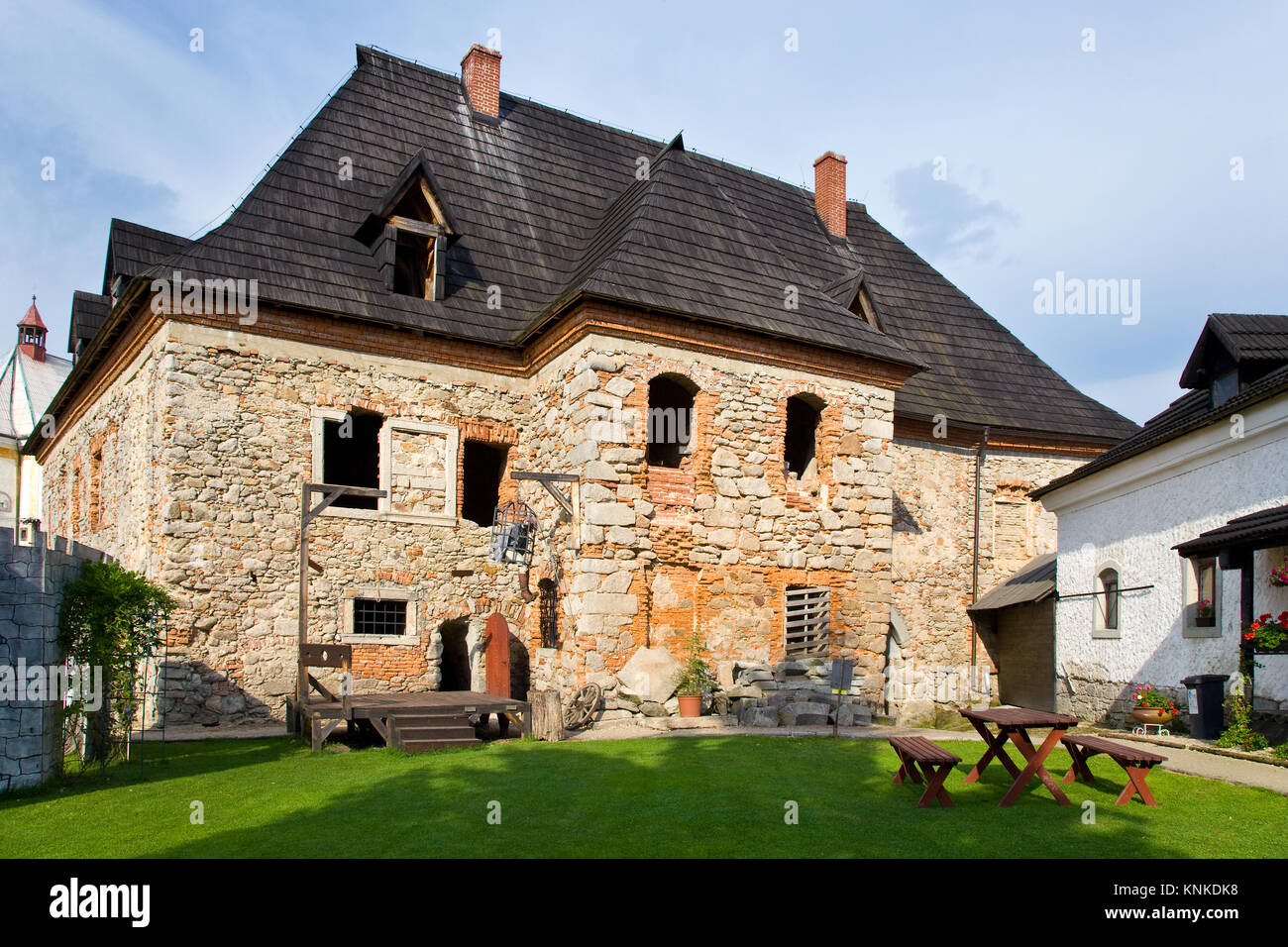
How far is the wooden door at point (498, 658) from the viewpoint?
48.2 feet

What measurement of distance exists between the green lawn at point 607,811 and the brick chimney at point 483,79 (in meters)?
14.1

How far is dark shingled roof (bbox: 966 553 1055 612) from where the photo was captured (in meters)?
18.7

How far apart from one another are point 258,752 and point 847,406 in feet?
34.9

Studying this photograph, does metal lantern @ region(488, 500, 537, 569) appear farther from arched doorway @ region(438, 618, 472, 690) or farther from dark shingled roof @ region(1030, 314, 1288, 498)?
dark shingled roof @ region(1030, 314, 1288, 498)

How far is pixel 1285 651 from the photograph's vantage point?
427 inches

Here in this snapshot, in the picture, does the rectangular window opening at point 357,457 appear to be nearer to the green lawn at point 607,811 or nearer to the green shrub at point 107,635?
the green shrub at point 107,635

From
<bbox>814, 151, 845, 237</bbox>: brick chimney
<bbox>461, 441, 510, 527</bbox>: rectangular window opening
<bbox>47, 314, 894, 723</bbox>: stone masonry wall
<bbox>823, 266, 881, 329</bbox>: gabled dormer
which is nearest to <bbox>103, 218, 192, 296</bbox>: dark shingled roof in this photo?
<bbox>47, 314, 894, 723</bbox>: stone masonry wall

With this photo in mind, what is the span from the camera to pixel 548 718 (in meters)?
12.5

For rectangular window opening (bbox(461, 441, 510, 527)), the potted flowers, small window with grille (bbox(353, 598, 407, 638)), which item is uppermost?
rectangular window opening (bbox(461, 441, 510, 527))

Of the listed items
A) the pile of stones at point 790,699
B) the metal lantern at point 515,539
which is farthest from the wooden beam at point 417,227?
the pile of stones at point 790,699

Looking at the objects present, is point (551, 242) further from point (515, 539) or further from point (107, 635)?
point (107, 635)

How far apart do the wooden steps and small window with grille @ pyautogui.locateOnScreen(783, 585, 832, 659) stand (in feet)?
19.5
